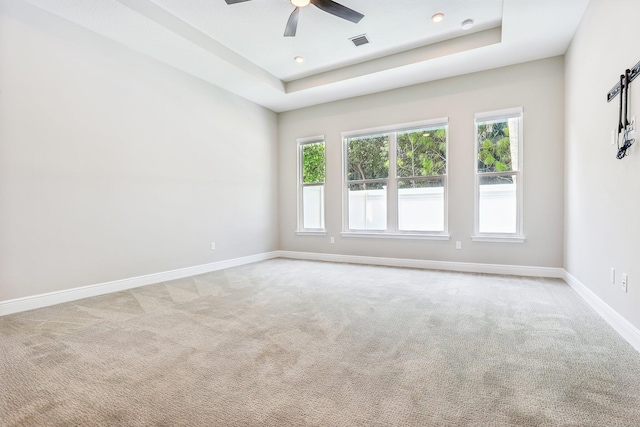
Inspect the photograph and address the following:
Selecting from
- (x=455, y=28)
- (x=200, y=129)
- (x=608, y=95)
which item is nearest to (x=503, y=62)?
(x=455, y=28)

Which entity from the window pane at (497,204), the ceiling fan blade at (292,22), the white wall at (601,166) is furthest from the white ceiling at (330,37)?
the window pane at (497,204)

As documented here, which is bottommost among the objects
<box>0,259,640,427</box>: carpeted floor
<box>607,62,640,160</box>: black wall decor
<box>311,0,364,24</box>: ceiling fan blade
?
<box>0,259,640,427</box>: carpeted floor

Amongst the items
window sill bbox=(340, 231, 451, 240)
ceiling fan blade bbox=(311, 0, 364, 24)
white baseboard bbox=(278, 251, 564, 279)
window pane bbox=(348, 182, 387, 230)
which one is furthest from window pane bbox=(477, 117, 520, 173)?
ceiling fan blade bbox=(311, 0, 364, 24)

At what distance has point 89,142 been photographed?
3586mm

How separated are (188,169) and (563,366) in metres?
4.69

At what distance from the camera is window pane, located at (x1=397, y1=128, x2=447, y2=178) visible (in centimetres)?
510

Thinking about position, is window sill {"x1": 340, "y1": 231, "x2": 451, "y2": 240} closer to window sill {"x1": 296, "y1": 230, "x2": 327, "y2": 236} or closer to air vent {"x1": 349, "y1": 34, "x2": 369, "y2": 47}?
window sill {"x1": 296, "y1": 230, "x2": 327, "y2": 236}

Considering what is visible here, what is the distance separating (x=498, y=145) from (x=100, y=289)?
556 cm

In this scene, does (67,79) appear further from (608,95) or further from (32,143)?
(608,95)

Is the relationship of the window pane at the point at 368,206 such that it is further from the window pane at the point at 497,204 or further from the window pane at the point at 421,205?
the window pane at the point at 497,204

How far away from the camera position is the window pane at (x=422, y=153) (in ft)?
16.7

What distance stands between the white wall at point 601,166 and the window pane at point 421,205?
1642 millimetres

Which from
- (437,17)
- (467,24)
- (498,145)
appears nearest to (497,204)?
(498,145)

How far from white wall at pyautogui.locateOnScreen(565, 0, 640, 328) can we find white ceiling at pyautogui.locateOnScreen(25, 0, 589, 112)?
0.64 meters
